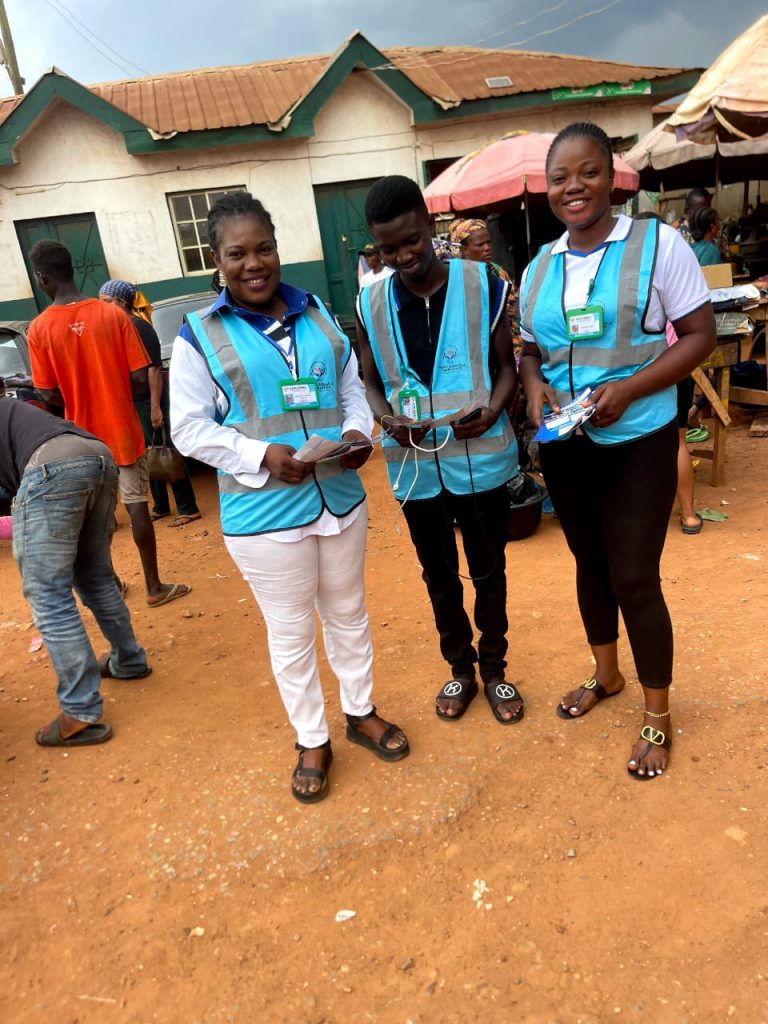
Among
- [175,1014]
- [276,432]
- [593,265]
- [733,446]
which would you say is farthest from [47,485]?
[733,446]

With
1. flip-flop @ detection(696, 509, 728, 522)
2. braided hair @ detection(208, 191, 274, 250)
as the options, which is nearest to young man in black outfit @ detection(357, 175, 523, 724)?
braided hair @ detection(208, 191, 274, 250)

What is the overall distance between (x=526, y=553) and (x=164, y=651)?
2286 millimetres

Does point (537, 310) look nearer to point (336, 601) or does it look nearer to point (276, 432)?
point (276, 432)

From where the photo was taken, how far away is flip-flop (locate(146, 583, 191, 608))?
174 inches

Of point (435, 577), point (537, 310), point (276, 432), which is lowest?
point (435, 577)

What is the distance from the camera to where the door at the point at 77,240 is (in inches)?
424

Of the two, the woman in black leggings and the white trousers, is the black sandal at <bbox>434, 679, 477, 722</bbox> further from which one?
the woman in black leggings

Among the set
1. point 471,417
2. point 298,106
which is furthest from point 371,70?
point 471,417

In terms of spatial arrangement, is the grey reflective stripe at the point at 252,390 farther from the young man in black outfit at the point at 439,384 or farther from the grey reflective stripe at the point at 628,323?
the grey reflective stripe at the point at 628,323

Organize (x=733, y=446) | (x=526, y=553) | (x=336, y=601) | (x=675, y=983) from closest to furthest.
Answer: (x=675, y=983), (x=336, y=601), (x=526, y=553), (x=733, y=446)

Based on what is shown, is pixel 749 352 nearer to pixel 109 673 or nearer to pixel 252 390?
pixel 252 390

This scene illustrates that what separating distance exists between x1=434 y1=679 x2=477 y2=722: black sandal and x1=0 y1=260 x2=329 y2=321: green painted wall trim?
364 inches

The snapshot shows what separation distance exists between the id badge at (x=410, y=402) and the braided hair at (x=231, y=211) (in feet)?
2.30

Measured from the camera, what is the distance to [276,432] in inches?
85.7
